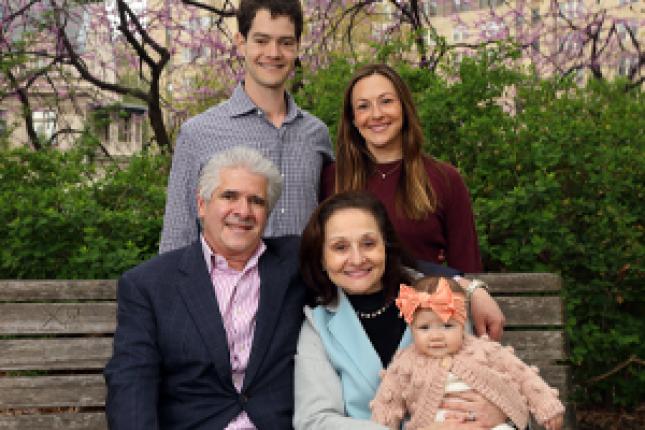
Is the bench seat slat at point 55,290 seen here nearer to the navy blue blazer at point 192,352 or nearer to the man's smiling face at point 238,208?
the navy blue blazer at point 192,352

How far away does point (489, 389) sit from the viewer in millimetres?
2957

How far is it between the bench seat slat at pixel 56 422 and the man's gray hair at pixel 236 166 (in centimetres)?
127

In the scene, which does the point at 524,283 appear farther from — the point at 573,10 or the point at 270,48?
the point at 573,10

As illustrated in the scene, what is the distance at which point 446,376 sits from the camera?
2.96 m

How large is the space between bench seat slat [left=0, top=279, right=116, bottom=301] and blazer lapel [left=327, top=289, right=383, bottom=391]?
48.6 inches

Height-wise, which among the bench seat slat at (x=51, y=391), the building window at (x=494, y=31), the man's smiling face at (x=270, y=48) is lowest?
the bench seat slat at (x=51, y=391)

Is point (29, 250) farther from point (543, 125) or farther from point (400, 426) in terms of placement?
point (543, 125)

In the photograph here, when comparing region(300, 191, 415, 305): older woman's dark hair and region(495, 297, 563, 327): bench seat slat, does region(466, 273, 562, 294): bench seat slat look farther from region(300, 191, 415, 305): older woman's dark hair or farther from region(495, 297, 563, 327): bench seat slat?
region(300, 191, 415, 305): older woman's dark hair

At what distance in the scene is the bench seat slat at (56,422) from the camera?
12.0ft

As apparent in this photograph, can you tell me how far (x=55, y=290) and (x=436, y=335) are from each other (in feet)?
6.16

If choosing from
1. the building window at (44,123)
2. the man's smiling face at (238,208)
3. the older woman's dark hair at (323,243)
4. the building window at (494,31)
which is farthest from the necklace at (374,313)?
the building window at (494,31)

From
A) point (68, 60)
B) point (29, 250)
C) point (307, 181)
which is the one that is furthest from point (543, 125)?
point (68, 60)

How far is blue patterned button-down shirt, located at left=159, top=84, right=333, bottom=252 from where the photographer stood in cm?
378

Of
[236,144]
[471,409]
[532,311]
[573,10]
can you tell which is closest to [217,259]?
[236,144]
